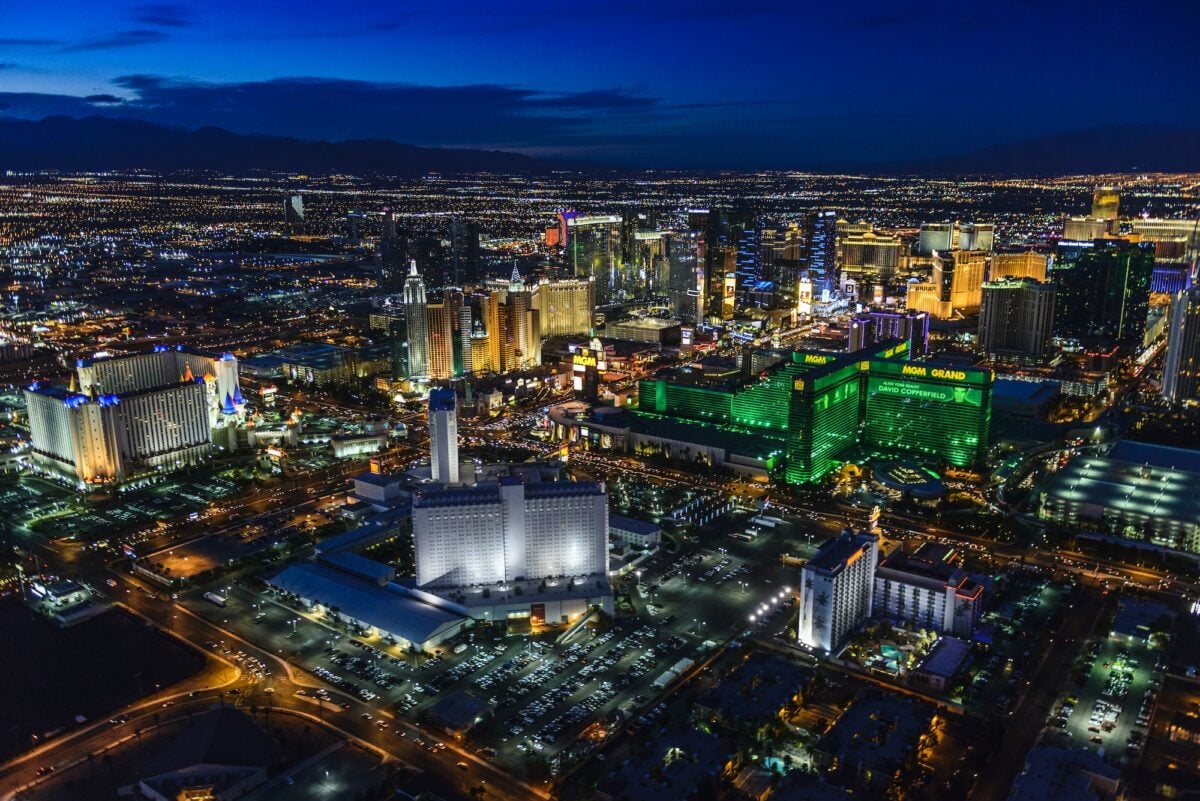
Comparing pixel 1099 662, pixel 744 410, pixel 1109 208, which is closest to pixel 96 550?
pixel 744 410

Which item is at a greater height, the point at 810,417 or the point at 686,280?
the point at 686,280

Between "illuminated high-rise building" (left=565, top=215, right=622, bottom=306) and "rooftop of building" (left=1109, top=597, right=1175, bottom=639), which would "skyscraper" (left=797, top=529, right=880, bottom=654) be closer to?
"rooftop of building" (left=1109, top=597, right=1175, bottom=639)

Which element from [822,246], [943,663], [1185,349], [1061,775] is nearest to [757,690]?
[943,663]

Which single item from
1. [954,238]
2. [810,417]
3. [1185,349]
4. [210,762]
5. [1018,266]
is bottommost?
[210,762]

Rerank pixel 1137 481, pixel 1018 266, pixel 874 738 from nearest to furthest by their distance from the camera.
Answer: pixel 874 738
pixel 1137 481
pixel 1018 266

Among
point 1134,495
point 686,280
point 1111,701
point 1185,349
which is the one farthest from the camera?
point 686,280

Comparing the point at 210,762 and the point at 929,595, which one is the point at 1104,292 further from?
the point at 210,762

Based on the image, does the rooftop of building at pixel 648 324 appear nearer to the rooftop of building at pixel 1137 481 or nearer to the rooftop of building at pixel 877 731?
the rooftop of building at pixel 1137 481
